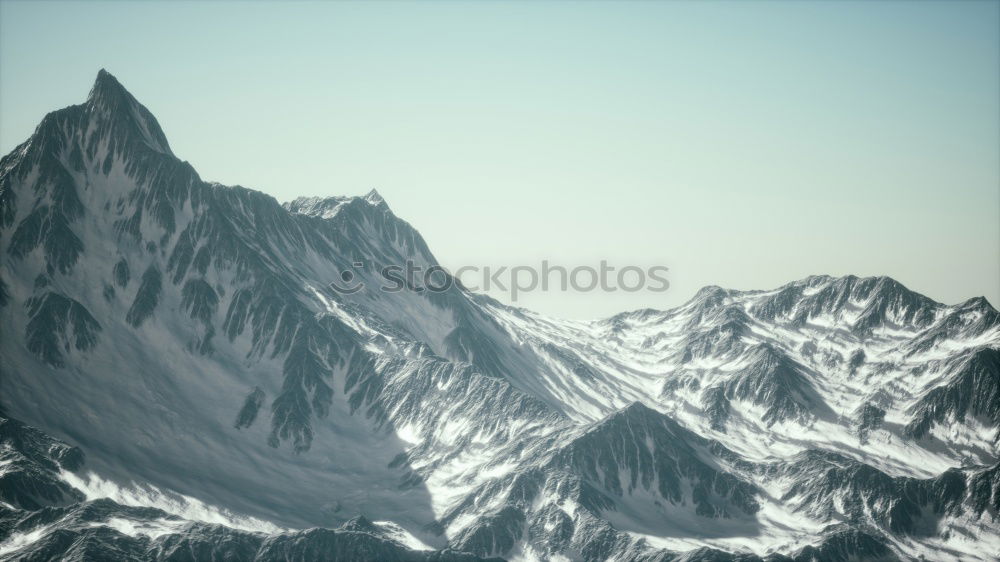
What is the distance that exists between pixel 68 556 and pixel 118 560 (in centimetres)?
838

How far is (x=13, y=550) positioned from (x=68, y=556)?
1092cm

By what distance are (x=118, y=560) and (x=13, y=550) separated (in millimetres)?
18701

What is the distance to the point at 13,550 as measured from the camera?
197 metres

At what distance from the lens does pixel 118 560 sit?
197000 mm
